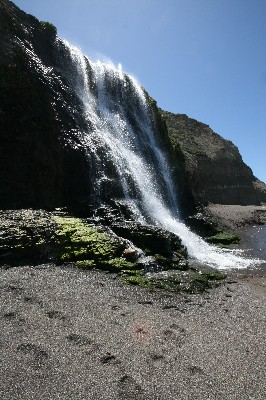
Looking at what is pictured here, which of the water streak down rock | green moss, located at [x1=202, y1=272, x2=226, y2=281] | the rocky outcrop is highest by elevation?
the water streak down rock

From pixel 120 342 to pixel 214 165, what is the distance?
6410 centimetres

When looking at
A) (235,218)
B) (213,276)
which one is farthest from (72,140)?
(235,218)

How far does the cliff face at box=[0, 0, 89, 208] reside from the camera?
726 inches

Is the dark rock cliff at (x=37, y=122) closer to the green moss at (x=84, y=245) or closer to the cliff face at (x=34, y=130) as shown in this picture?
the cliff face at (x=34, y=130)

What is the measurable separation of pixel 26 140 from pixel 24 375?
1563 cm

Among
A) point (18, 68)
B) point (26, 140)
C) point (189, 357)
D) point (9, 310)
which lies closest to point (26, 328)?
point (9, 310)

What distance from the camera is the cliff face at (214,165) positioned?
64.8 meters

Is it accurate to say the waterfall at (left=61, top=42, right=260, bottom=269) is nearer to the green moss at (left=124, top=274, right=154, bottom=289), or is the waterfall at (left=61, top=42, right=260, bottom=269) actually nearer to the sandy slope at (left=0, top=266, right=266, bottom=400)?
the green moss at (left=124, top=274, right=154, bottom=289)

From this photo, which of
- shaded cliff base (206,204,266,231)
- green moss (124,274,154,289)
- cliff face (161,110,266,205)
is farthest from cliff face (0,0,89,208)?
cliff face (161,110,266,205)

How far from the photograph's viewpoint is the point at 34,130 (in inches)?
787

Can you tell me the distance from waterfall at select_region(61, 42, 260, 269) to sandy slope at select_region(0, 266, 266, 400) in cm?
849

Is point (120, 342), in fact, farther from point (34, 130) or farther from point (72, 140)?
point (72, 140)

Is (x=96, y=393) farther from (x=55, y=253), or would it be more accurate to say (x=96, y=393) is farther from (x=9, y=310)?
(x=55, y=253)

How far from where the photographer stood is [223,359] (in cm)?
705
